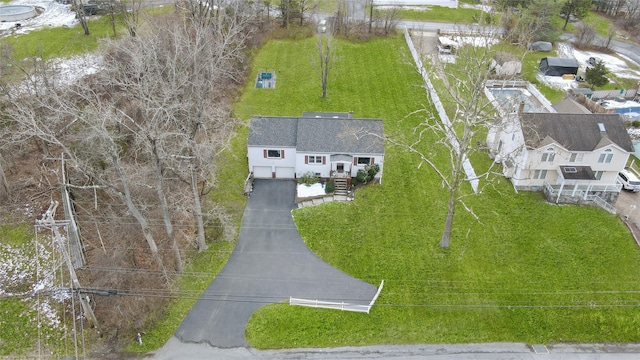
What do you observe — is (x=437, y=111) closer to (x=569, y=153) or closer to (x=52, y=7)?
(x=569, y=153)

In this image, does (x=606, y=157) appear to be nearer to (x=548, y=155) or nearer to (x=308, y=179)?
(x=548, y=155)

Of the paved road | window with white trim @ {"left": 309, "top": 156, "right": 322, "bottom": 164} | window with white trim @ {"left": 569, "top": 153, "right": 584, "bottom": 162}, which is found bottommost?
the paved road

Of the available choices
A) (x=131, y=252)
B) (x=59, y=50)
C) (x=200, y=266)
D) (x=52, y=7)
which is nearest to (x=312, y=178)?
(x=200, y=266)

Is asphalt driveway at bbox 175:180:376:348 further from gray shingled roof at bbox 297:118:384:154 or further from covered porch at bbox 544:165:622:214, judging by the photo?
covered porch at bbox 544:165:622:214

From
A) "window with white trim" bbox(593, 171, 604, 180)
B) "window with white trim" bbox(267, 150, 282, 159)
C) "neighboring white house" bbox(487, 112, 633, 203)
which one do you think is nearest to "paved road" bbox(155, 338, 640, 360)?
"neighboring white house" bbox(487, 112, 633, 203)

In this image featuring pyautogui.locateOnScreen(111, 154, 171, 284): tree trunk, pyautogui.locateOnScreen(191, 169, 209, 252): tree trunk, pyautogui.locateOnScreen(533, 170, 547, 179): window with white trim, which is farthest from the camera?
pyautogui.locateOnScreen(533, 170, 547, 179): window with white trim
